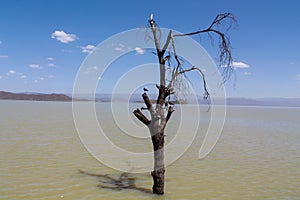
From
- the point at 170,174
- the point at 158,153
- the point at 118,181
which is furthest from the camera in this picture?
the point at 170,174

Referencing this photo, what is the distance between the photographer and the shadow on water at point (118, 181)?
815 cm

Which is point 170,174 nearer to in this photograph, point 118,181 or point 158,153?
point 118,181

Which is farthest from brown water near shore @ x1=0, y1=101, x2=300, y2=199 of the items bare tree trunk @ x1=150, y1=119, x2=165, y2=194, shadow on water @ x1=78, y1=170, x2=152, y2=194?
bare tree trunk @ x1=150, y1=119, x2=165, y2=194

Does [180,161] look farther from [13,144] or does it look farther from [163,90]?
[13,144]

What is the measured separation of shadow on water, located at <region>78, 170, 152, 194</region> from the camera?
815 cm

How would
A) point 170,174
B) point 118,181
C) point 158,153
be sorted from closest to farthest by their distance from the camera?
point 158,153, point 118,181, point 170,174

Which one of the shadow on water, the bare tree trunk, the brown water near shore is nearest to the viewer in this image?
the bare tree trunk

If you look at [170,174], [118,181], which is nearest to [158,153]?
[118,181]

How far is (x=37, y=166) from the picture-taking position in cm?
1017

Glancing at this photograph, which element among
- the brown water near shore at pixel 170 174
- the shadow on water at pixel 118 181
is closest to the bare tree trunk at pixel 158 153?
the brown water near shore at pixel 170 174

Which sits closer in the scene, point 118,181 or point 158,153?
point 158,153

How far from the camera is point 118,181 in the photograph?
8.81m

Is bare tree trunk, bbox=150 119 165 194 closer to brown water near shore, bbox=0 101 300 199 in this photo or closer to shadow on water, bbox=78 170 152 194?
brown water near shore, bbox=0 101 300 199

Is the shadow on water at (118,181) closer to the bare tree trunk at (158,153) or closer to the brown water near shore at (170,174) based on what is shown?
the brown water near shore at (170,174)
